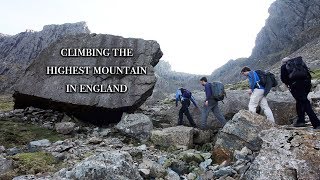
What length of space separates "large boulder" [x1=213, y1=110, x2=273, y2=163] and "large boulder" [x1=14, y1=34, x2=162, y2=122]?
8.40 metres

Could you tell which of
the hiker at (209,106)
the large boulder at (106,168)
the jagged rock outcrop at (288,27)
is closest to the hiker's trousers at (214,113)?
the hiker at (209,106)

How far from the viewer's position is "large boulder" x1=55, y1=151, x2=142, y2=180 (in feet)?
30.0

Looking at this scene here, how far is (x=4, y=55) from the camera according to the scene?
→ 19025cm

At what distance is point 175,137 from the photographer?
51.6 ft

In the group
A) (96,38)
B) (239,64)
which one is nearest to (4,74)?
(239,64)

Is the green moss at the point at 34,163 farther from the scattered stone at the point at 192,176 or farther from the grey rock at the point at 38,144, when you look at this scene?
the scattered stone at the point at 192,176

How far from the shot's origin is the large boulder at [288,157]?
347 inches

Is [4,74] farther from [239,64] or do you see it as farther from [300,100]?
[300,100]

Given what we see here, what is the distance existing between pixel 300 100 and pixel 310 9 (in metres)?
167

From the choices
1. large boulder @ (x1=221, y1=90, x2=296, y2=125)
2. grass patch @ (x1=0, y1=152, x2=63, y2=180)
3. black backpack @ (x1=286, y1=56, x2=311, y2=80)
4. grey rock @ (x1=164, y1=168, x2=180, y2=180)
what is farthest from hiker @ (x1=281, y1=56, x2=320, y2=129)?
grass patch @ (x1=0, y1=152, x2=63, y2=180)

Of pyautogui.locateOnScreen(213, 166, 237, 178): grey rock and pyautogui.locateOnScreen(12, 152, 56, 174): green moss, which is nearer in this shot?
pyautogui.locateOnScreen(213, 166, 237, 178): grey rock

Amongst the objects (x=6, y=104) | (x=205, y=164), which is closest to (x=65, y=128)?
(x=205, y=164)

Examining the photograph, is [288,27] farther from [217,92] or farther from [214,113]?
[217,92]

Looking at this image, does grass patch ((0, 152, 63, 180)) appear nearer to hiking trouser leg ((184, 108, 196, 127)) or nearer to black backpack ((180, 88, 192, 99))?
hiking trouser leg ((184, 108, 196, 127))
